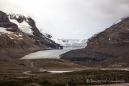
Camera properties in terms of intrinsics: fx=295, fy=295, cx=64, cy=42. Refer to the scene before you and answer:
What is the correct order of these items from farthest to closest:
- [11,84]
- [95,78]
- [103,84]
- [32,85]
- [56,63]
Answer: [56,63], [95,78], [103,84], [11,84], [32,85]

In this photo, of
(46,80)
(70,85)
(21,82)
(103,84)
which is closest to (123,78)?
(103,84)

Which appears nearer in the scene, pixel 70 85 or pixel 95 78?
pixel 70 85

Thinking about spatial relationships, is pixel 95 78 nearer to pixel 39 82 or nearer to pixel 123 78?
pixel 123 78

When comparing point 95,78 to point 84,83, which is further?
point 95,78

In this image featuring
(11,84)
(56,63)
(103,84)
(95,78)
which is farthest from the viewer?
(56,63)

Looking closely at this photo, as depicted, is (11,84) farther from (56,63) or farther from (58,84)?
(56,63)

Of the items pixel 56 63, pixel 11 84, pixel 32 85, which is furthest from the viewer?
pixel 56 63

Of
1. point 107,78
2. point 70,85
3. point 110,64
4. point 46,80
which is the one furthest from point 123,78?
point 110,64

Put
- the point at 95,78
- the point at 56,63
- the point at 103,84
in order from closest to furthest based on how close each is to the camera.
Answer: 1. the point at 103,84
2. the point at 95,78
3. the point at 56,63

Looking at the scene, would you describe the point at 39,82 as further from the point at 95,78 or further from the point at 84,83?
the point at 95,78
